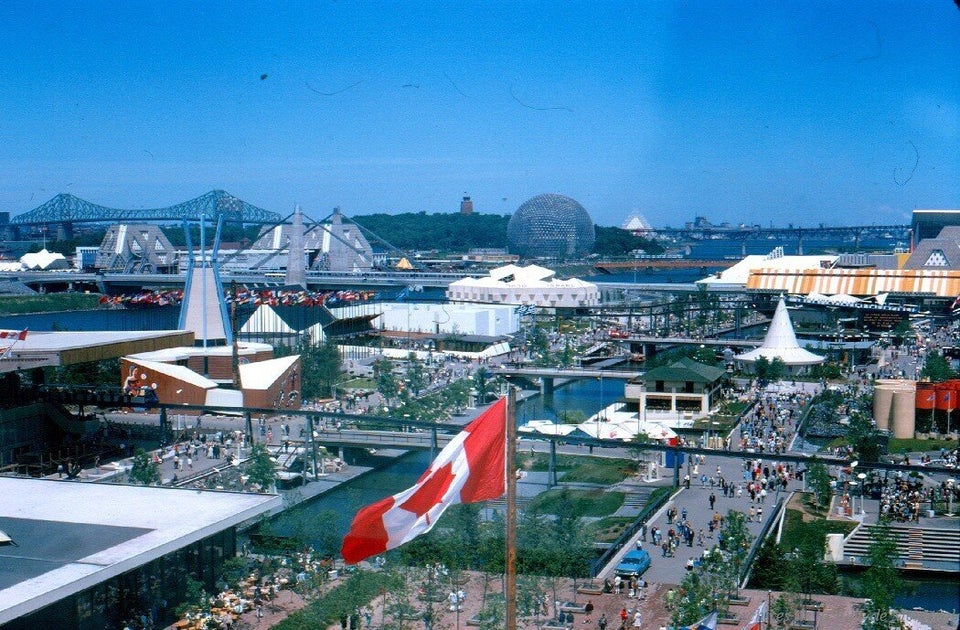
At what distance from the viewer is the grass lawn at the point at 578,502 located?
18.6 feet

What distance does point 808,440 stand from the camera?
8.92 metres

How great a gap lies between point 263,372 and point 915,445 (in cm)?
568

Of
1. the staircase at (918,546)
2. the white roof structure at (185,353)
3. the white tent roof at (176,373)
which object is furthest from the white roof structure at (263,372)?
the staircase at (918,546)

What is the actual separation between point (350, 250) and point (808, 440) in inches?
1045

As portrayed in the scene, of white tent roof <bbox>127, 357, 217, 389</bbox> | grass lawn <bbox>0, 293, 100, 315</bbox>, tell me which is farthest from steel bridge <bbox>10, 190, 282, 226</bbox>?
white tent roof <bbox>127, 357, 217, 389</bbox>

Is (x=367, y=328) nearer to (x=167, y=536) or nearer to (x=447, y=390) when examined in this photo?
(x=447, y=390)

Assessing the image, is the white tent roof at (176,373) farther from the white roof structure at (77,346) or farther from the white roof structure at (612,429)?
the white roof structure at (612,429)

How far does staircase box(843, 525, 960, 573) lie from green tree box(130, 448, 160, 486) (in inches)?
150

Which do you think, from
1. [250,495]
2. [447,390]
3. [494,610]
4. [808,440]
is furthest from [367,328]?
[494,610]

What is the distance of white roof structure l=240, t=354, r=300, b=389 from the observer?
402 inches

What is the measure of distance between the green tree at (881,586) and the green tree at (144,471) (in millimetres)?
3749

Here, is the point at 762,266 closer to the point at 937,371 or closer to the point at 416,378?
the point at 937,371

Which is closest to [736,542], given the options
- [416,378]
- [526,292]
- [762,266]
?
[416,378]

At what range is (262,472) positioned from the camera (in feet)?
20.0
